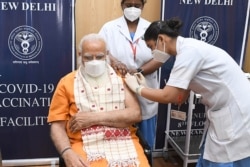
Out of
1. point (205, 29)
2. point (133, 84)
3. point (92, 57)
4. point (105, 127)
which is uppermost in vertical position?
point (205, 29)

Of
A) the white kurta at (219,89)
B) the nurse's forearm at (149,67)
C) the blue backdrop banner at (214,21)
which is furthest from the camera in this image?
the blue backdrop banner at (214,21)

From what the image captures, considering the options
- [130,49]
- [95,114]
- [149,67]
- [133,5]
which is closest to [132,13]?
[133,5]

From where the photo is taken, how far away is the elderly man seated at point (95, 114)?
1.66m

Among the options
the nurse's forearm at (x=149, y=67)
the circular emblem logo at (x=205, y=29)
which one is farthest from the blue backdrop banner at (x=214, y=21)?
the nurse's forearm at (x=149, y=67)

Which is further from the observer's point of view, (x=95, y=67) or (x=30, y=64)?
(x=30, y=64)

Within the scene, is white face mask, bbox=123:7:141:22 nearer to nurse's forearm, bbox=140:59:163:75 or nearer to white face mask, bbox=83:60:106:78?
nurse's forearm, bbox=140:59:163:75

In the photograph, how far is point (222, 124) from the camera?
162 cm

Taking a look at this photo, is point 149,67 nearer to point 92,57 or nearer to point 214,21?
point 92,57

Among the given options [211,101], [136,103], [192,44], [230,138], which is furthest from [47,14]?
[230,138]

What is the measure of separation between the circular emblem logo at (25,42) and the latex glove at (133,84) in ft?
3.09

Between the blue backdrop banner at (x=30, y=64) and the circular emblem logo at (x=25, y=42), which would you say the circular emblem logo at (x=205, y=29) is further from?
the circular emblem logo at (x=25, y=42)

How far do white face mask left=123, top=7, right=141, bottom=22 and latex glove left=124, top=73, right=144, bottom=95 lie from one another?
509mm

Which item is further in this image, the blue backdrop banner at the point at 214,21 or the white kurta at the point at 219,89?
the blue backdrop banner at the point at 214,21

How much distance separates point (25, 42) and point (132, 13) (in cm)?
90
